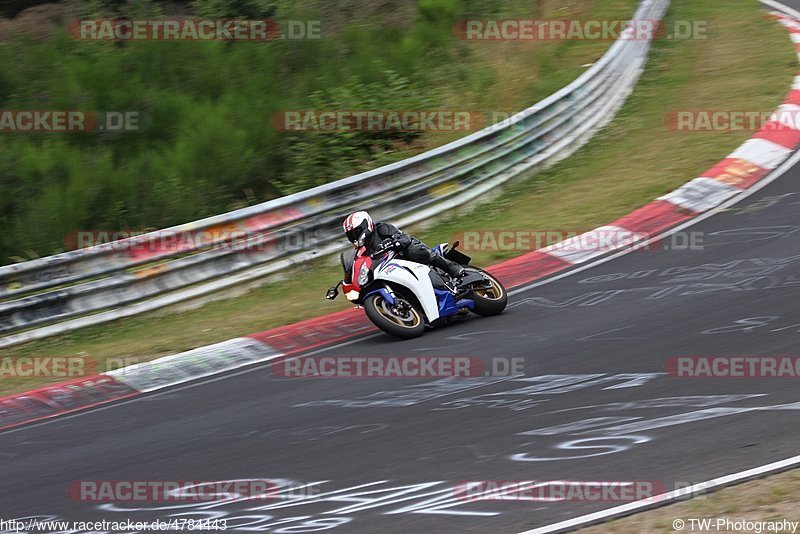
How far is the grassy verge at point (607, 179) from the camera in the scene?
10.1 metres

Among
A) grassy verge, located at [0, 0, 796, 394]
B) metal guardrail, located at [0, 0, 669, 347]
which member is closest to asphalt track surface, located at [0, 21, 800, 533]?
grassy verge, located at [0, 0, 796, 394]

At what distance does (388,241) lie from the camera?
9148 millimetres

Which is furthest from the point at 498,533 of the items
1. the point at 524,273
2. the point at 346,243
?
the point at 346,243

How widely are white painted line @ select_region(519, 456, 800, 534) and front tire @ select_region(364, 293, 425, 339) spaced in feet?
12.9

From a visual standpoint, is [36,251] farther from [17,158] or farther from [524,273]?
[524,273]

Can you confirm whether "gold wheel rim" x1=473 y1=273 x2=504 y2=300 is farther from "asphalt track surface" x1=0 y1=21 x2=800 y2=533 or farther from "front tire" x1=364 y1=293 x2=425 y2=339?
"front tire" x1=364 y1=293 x2=425 y2=339

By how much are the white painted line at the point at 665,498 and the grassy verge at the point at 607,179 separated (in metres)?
5.45

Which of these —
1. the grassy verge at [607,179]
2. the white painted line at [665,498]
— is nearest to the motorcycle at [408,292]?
the grassy verge at [607,179]

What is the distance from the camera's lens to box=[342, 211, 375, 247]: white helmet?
905 cm

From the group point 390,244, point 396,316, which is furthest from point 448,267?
point 396,316

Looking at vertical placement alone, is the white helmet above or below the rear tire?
above

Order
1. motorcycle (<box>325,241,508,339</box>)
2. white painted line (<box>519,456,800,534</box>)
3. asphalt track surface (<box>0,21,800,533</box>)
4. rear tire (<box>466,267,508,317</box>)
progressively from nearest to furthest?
white painted line (<box>519,456,800,534</box>)
asphalt track surface (<box>0,21,800,533</box>)
motorcycle (<box>325,241,508,339</box>)
rear tire (<box>466,267,508,317</box>)

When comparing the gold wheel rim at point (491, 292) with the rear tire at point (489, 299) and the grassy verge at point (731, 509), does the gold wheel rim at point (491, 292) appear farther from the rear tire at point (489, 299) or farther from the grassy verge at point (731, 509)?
the grassy verge at point (731, 509)

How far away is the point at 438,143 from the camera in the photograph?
14.2 m
